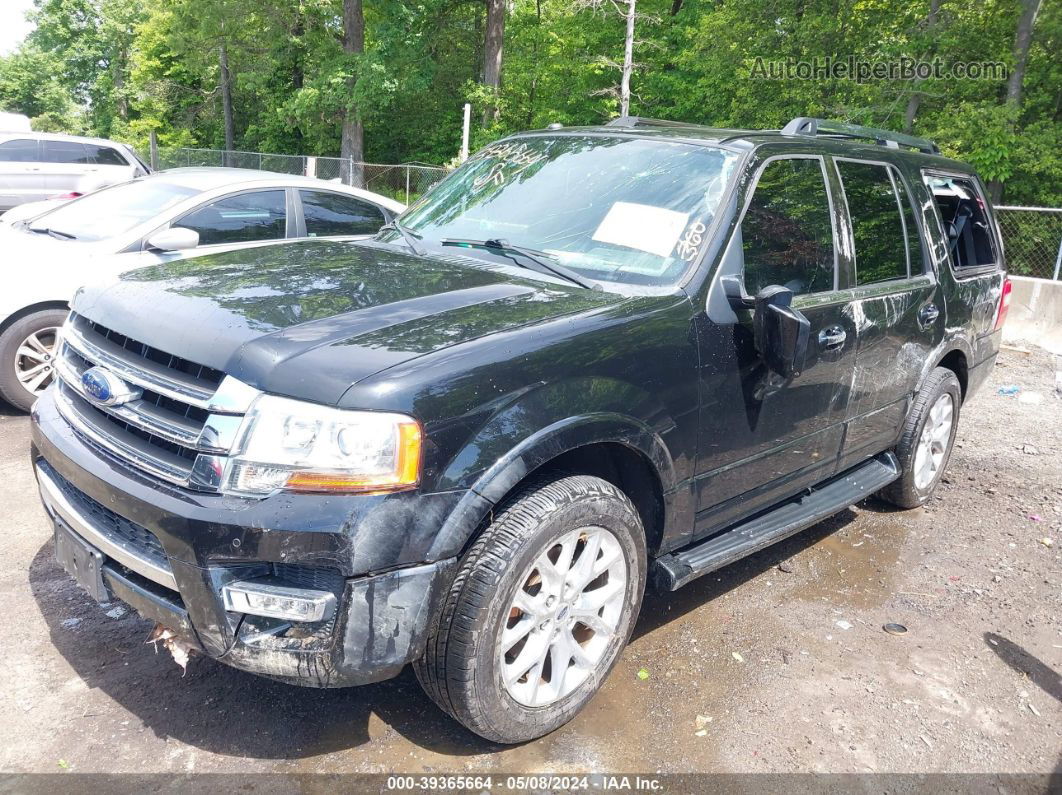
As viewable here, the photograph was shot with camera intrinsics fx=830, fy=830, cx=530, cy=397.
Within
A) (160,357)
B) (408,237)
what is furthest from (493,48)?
(160,357)

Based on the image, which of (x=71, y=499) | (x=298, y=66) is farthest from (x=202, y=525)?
(x=298, y=66)

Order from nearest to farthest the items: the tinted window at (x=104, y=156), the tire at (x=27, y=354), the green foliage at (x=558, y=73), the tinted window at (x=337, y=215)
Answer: the tire at (x=27, y=354)
the tinted window at (x=337, y=215)
the tinted window at (x=104, y=156)
the green foliage at (x=558, y=73)

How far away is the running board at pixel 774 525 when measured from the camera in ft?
10.7

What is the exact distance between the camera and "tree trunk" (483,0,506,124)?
25.4 meters

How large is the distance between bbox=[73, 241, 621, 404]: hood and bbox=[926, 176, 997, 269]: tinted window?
3162mm

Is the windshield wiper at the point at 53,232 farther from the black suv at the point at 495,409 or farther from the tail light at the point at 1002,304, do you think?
the tail light at the point at 1002,304

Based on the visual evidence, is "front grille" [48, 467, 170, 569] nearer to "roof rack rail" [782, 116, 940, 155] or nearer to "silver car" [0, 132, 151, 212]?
"roof rack rail" [782, 116, 940, 155]

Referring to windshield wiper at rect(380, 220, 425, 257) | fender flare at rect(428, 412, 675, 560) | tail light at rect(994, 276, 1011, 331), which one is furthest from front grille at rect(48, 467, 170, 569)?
tail light at rect(994, 276, 1011, 331)

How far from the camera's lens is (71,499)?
285 cm

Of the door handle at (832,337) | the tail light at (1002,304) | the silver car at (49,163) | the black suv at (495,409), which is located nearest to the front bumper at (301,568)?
the black suv at (495,409)

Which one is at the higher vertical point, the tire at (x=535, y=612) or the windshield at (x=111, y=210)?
the windshield at (x=111, y=210)

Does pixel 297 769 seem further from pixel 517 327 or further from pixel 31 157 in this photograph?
pixel 31 157

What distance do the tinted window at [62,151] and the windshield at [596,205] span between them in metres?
12.5

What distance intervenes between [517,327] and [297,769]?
1.59 m
